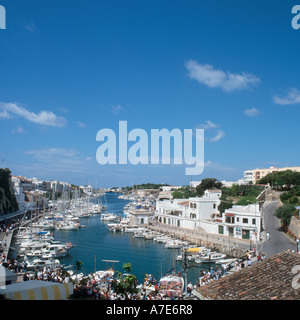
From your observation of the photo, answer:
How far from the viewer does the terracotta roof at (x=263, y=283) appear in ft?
13.1

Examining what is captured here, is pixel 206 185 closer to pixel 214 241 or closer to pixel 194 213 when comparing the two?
pixel 194 213

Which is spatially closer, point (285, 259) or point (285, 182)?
point (285, 259)

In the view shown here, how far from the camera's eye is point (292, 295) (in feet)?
12.5

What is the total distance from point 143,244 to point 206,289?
2104 centimetres

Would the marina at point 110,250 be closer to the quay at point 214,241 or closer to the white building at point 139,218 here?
the quay at point 214,241

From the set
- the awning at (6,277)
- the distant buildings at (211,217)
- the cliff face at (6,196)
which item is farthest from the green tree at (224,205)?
the cliff face at (6,196)

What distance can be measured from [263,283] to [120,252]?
18844 millimetres

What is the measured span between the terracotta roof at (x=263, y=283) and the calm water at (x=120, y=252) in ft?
36.1
